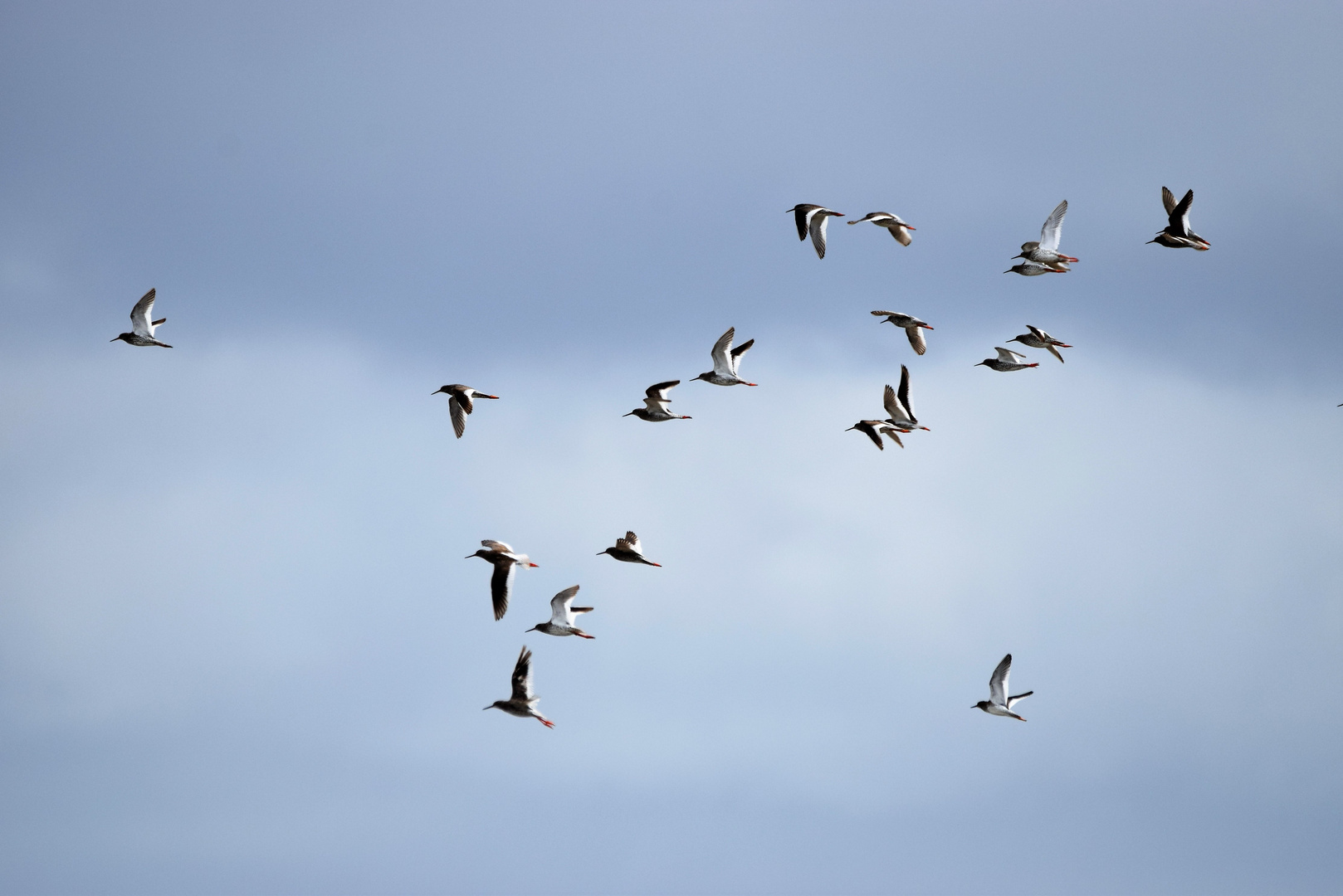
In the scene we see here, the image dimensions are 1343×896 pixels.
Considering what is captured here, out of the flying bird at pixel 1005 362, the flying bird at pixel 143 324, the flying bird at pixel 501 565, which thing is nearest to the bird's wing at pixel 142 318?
the flying bird at pixel 143 324

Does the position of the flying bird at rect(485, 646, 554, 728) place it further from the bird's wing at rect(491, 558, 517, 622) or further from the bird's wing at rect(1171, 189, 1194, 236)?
the bird's wing at rect(1171, 189, 1194, 236)

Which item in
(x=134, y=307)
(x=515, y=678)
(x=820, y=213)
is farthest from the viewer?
(x=134, y=307)

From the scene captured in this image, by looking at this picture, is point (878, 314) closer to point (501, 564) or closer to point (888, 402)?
point (888, 402)

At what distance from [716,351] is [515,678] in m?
11.2

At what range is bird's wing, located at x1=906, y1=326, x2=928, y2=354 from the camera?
43.8 metres

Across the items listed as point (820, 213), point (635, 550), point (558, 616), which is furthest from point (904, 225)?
point (558, 616)

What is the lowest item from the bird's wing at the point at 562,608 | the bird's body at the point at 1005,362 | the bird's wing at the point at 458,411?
the bird's wing at the point at 562,608

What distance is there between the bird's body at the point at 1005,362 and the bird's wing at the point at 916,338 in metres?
1.90

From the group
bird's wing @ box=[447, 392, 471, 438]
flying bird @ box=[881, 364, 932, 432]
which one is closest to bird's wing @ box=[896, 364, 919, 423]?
flying bird @ box=[881, 364, 932, 432]

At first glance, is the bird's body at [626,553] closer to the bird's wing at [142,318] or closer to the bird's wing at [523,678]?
the bird's wing at [523,678]

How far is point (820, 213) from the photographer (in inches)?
1649

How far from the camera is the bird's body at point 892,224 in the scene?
41.3 m

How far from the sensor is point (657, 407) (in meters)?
41.3

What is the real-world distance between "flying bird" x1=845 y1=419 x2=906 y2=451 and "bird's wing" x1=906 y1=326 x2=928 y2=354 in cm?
211
